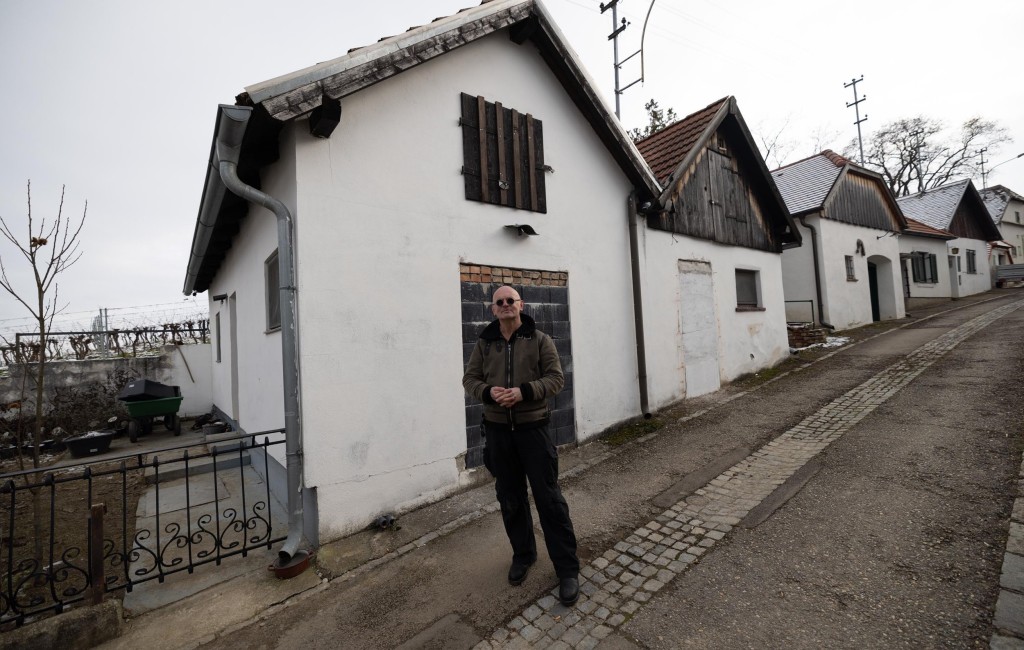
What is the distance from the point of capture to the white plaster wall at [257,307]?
4516 mm

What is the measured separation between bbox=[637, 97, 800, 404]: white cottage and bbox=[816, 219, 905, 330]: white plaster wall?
3.99m

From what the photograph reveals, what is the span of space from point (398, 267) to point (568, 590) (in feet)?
10.6

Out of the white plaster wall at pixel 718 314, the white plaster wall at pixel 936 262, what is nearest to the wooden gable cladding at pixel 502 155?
the white plaster wall at pixel 718 314

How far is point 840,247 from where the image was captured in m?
14.1

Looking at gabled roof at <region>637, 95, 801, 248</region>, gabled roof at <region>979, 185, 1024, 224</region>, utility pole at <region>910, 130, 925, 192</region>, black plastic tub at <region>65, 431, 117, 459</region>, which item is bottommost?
black plastic tub at <region>65, 431, 117, 459</region>

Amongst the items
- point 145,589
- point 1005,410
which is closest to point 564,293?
point 145,589

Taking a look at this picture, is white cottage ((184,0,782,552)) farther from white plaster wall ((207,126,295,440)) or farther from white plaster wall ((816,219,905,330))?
white plaster wall ((816,219,905,330))

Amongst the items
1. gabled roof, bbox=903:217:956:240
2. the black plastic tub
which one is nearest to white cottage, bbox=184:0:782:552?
the black plastic tub

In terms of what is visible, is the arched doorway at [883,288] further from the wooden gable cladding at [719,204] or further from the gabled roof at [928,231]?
the wooden gable cladding at [719,204]

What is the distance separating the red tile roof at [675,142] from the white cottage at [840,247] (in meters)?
6.48

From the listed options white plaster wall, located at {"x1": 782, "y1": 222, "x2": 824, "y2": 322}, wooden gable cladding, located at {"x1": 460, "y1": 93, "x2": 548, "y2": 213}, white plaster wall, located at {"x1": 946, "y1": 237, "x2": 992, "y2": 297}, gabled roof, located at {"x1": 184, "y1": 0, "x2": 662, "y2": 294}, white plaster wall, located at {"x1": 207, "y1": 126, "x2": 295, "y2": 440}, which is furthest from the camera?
white plaster wall, located at {"x1": 946, "y1": 237, "x2": 992, "y2": 297}

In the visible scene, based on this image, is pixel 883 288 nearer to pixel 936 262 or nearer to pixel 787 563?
pixel 936 262

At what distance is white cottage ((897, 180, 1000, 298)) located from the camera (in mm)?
21009

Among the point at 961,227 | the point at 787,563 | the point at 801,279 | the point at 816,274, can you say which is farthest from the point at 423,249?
the point at 961,227
